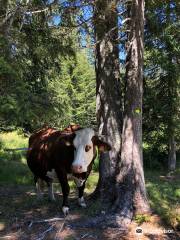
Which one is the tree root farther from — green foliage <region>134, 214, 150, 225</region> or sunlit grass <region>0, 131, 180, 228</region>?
sunlit grass <region>0, 131, 180, 228</region>

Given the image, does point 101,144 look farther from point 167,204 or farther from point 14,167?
point 14,167

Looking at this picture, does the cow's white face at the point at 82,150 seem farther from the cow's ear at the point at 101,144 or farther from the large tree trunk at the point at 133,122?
the large tree trunk at the point at 133,122

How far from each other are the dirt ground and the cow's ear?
1.33m

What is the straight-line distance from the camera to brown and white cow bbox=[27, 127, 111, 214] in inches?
364

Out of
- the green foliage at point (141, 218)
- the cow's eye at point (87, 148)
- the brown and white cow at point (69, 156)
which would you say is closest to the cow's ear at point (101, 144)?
the brown and white cow at point (69, 156)

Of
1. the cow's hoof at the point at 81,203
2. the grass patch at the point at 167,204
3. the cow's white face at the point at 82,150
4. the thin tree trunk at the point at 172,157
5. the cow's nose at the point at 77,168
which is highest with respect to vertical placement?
the cow's white face at the point at 82,150

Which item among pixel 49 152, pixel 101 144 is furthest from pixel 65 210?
pixel 101 144

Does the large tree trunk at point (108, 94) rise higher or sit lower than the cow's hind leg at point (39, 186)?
higher

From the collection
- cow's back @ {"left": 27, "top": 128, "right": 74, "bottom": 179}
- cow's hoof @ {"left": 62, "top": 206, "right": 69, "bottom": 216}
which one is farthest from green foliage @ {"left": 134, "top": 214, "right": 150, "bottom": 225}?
cow's back @ {"left": 27, "top": 128, "right": 74, "bottom": 179}

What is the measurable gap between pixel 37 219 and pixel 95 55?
4.34m

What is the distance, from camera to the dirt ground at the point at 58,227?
8.12 meters

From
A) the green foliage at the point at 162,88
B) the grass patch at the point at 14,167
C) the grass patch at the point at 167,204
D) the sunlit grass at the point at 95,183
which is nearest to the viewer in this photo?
the grass patch at the point at 167,204

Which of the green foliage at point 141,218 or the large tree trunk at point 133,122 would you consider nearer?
the green foliage at point 141,218

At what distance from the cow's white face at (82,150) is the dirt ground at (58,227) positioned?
1.09 meters
